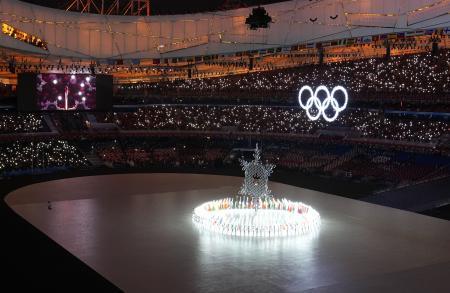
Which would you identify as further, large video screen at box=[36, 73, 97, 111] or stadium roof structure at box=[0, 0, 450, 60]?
large video screen at box=[36, 73, 97, 111]

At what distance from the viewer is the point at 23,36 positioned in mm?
34062

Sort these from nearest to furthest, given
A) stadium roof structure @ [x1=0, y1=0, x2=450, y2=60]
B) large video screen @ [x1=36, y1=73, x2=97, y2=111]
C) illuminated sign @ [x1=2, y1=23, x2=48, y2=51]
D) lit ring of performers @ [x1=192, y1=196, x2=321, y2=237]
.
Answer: lit ring of performers @ [x1=192, y1=196, x2=321, y2=237] < stadium roof structure @ [x1=0, y1=0, x2=450, y2=60] < illuminated sign @ [x1=2, y1=23, x2=48, y2=51] < large video screen @ [x1=36, y1=73, x2=97, y2=111]

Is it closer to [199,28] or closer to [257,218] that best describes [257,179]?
[257,218]

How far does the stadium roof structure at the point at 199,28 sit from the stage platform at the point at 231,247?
8.90 m

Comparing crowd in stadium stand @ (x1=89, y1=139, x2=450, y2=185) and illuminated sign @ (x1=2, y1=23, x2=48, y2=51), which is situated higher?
illuminated sign @ (x1=2, y1=23, x2=48, y2=51)

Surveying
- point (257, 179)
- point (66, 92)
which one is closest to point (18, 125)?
point (66, 92)

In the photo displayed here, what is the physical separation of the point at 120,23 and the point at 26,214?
55.3ft

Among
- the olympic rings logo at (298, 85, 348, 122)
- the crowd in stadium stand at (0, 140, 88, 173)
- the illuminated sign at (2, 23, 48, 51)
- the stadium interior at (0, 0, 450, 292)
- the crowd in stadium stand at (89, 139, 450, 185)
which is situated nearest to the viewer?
the stadium interior at (0, 0, 450, 292)

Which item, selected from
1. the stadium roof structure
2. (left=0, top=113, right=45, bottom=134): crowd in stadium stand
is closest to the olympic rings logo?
the stadium roof structure

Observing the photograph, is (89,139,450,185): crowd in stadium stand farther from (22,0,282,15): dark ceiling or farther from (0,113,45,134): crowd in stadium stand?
(22,0,282,15): dark ceiling

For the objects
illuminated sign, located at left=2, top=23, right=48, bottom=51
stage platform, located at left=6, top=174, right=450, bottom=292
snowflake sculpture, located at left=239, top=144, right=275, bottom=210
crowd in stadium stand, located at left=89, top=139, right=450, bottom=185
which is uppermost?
illuminated sign, located at left=2, top=23, right=48, bottom=51

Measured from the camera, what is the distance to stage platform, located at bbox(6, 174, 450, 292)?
17.4 meters

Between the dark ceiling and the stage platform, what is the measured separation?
1334cm

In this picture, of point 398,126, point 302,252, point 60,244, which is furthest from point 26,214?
point 398,126
